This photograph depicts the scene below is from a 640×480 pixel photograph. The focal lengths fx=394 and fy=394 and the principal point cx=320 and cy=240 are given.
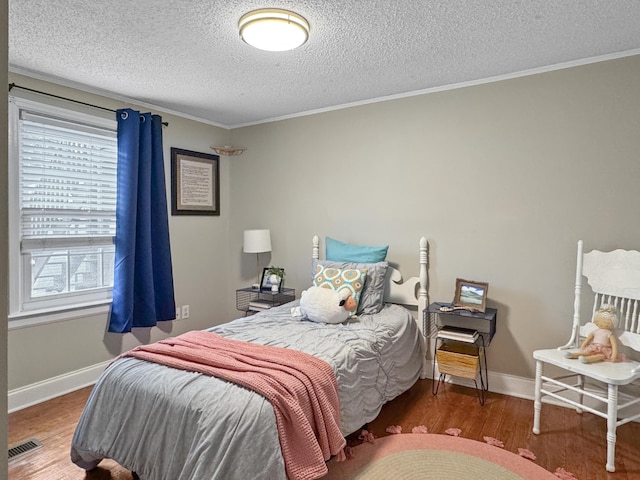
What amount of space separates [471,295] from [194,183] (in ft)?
9.37

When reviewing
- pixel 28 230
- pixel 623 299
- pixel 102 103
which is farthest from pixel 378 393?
pixel 102 103

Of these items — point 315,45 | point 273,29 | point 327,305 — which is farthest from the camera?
point 327,305

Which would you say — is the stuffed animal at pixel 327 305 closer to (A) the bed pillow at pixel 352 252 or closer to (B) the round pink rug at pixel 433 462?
(A) the bed pillow at pixel 352 252

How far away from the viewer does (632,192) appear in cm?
257

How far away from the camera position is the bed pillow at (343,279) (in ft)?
9.95

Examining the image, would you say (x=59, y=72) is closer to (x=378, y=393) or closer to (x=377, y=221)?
(x=377, y=221)

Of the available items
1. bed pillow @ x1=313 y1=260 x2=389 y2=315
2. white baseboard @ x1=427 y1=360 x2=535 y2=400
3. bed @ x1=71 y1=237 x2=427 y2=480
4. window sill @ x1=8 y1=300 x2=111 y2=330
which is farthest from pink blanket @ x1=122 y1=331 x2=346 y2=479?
white baseboard @ x1=427 y1=360 x2=535 y2=400

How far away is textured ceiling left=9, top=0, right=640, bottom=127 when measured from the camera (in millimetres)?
2002

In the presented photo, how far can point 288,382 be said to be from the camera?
71.1 inches

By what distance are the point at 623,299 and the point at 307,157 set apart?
277 cm

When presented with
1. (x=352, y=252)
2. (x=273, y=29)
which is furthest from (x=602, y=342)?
(x=273, y=29)

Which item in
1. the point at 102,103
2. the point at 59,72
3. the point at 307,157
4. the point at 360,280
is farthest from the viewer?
the point at 307,157

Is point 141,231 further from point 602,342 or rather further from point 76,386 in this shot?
point 602,342

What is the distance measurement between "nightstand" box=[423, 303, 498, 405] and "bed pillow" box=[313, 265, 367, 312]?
0.55 metres
